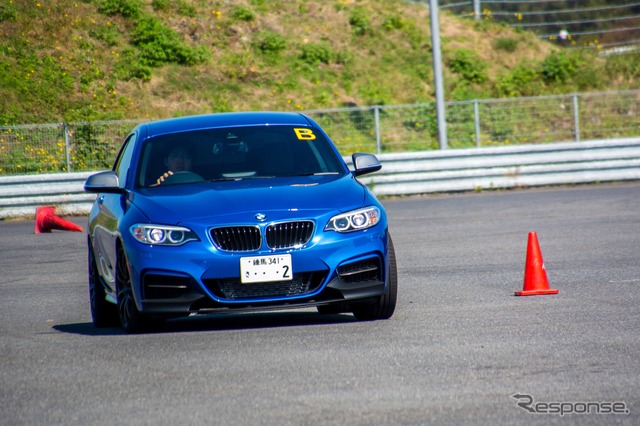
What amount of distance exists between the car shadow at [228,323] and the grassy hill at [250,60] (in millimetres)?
22022

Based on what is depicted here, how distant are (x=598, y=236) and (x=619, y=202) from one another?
481 cm

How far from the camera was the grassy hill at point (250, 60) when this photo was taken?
3241 cm

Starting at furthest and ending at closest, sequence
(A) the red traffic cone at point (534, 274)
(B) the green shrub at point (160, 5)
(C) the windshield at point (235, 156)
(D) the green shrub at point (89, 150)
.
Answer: (B) the green shrub at point (160, 5) → (D) the green shrub at point (89, 150) → (A) the red traffic cone at point (534, 274) → (C) the windshield at point (235, 156)

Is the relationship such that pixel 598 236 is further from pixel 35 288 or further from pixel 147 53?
pixel 147 53

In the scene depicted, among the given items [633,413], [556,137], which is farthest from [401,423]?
[556,137]

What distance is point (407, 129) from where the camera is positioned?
2780cm

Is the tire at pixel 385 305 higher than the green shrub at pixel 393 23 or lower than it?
lower

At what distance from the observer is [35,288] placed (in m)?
12.2

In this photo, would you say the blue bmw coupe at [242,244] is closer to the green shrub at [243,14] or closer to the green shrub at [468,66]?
the green shrub at [243,14]

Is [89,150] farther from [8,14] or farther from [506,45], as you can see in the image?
[506,45]

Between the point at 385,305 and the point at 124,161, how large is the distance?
2694mm

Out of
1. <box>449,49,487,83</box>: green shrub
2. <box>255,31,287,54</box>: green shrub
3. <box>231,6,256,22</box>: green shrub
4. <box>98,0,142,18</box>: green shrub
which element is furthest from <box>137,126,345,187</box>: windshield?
<box>449,49,487,83</box>: green shrub

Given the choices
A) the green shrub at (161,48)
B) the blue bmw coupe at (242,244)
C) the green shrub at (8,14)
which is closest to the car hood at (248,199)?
the blue bmw coupe at (242,244)

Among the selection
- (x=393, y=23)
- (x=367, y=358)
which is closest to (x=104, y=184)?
(x=367, y=358)
